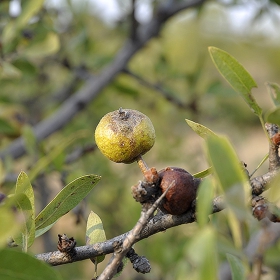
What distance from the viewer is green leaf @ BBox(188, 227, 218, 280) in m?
0.39

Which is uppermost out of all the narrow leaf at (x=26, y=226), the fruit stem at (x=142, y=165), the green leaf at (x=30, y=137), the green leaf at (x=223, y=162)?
the green leaf at (x=30, y=137)

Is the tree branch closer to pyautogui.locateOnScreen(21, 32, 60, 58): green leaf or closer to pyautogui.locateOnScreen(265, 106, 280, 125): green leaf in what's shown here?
pyautogui.locateOnScreen(21, 32, 60, 58): green leaf

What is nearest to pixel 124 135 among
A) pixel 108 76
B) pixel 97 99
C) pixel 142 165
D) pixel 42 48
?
pixel 142 165

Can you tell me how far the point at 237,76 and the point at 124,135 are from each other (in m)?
0.21

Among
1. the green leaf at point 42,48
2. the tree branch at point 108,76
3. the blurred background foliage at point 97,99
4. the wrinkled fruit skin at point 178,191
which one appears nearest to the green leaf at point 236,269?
the wrinkled fruit skin at point 178,191

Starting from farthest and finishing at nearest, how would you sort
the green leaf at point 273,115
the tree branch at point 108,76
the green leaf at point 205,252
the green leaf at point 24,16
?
the tree branch at point 108,76, the green leaf at point 24,16, the green leaf at point 273,115, the green leaf at point 205,252

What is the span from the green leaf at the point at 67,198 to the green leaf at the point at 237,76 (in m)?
0.27

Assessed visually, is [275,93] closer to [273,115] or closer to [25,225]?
[273,115]

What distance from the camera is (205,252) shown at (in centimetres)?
39

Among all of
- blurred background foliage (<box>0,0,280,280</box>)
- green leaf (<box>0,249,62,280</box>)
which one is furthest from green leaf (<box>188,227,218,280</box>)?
blurred background foliage (<box>0,0,280,280</box>)

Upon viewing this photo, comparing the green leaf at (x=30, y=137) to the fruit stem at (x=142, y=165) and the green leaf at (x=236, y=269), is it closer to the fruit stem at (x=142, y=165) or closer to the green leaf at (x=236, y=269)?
the fruit stem at (x=142, y=165)

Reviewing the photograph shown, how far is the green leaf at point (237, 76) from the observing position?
744 millimetres

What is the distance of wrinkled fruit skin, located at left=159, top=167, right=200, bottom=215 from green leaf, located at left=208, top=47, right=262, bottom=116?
178mm

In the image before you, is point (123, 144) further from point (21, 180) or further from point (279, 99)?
point (279, 99)
